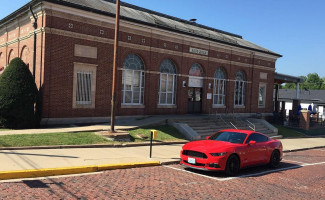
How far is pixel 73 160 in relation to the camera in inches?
387

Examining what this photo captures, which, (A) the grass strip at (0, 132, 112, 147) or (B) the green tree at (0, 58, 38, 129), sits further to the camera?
(B) the green tree at (0, 58, 38, 129)

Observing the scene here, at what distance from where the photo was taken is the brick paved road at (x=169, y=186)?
683cm

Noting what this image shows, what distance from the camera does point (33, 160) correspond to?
30.6 feet

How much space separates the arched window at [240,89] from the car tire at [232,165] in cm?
1888

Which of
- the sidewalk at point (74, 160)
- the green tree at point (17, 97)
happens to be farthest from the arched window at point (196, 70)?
the green tree at point (17, 97)

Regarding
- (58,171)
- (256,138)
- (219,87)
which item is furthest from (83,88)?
(219,87)

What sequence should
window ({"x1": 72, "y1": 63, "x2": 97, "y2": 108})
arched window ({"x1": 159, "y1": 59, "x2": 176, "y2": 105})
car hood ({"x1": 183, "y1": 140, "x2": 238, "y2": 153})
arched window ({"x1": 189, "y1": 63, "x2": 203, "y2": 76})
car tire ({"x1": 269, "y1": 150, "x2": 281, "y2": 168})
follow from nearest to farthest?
1. car hood ({"x1": 183, "y1": 140, "x2": 238, "y2": 153})
2. car tire ({"x1": 269, "y1": 150, "x2": 281, "y2": 168})
3. window ({"x1": 72, "y1": 63, "x2": 97, "y2": 108})
4. arched window ({"x1": 159, "y1": 59, "x2": 176, "y2": 105})
5. arched window ({"x1": 189, "y1": 63, "x2": 203, "y2": 76})

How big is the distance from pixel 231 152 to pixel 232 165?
1.52 feet

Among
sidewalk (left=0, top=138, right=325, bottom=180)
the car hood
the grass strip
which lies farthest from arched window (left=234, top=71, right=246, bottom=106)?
the car hood

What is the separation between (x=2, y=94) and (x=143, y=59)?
30.4 feet

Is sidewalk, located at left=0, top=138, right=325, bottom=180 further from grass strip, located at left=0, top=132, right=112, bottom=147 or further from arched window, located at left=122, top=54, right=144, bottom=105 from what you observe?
arched window, located at left=122, top=54, right=144, bottom=105

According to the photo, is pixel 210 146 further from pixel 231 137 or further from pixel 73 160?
pixel 73 160

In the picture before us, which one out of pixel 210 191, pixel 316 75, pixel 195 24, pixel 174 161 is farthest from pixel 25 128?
pixel 316 75

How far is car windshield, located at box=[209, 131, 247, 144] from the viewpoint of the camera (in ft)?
35.3
